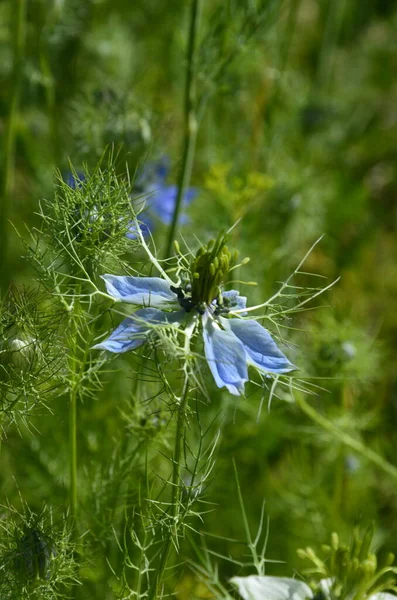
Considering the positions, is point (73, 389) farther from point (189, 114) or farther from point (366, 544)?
point (189, 114)

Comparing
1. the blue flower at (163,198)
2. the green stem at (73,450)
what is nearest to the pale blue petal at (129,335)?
the green stem at (73,450)

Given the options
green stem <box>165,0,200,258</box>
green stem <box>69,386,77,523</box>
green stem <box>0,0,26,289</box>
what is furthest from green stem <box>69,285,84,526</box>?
green stem <box>0,0,26,289</box>

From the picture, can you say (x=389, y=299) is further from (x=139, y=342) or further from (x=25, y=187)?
(x=139, y=342)

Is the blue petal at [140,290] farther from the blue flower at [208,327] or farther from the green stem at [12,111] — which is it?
the green stem at [12,111]

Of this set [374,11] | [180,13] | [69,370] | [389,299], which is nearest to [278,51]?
[180,13]

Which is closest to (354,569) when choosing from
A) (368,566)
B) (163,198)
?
(368,566)
